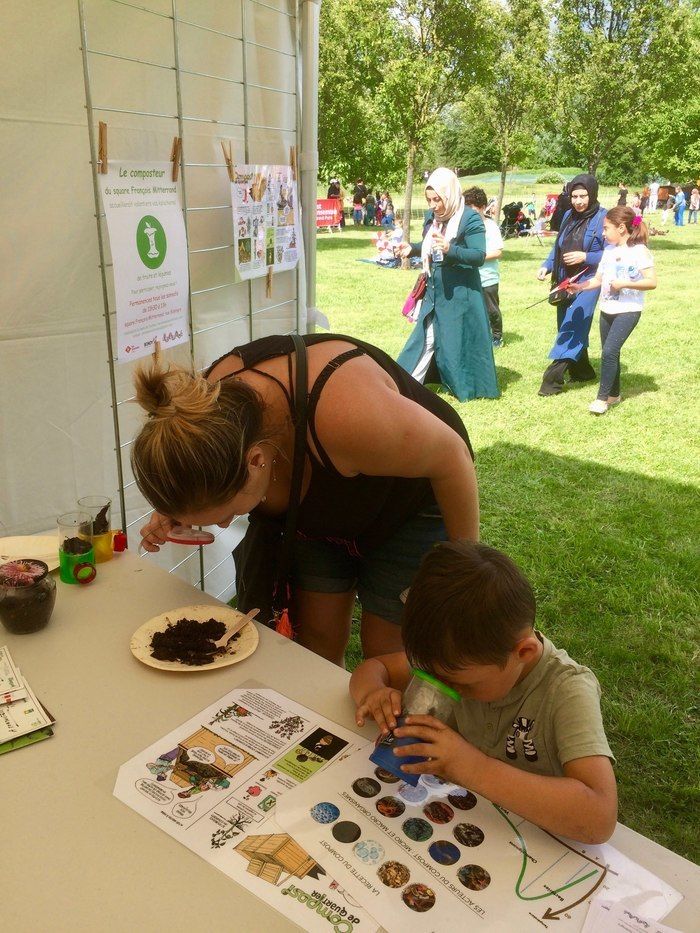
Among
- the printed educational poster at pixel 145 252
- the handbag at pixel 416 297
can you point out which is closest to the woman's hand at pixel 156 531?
the printed educational poster at pixel 145 252

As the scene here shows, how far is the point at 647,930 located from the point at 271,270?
227cm

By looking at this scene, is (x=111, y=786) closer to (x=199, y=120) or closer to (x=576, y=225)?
(x=199, y=120)

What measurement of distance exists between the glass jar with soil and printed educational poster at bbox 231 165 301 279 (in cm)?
137

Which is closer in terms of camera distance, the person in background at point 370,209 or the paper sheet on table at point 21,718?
the paper sheet on table at point 21,718

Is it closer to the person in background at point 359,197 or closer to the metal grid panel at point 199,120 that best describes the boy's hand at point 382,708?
the metal grid panel at point 199,120

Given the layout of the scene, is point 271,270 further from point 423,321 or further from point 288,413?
point 423,321

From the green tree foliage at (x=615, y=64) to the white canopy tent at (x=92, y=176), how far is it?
15.1 metres

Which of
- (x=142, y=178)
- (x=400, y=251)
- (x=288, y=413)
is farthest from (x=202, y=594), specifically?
(x=400, y=251)

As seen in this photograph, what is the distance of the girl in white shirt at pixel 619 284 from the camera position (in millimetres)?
5234

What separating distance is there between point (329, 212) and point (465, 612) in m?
18.9

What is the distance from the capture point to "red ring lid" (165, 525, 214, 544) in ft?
4.99

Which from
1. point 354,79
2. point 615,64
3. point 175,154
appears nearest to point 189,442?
point 175,154

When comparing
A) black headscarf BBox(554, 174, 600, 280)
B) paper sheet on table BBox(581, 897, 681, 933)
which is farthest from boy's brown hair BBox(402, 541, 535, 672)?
black headscarf BBox(554, 174, 600, 280)

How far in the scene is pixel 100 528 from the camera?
169 cm
